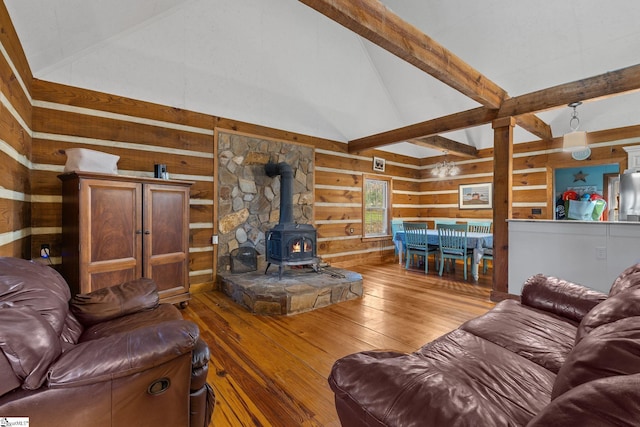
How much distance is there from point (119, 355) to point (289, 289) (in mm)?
2355

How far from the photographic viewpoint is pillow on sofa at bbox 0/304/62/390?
35.0 inches

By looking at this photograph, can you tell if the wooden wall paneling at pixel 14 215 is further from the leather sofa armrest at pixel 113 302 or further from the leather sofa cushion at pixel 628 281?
the leather sofa cushion at pixel 628 281

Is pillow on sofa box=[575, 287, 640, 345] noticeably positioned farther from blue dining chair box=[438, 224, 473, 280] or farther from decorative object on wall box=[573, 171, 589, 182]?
decorative object on wall box=[573, 171, 589, 182]

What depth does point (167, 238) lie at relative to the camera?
10.6ft

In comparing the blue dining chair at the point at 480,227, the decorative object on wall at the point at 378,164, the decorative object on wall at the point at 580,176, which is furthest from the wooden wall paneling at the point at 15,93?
the decorative object on wall at the point at 580,176

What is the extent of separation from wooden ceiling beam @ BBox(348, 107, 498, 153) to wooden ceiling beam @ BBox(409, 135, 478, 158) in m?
0.28

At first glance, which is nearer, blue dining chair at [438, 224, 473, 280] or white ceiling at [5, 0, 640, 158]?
white ceiling at [5, 0, 640, 158]

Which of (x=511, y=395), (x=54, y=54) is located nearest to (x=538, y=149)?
(x=511, y=395)

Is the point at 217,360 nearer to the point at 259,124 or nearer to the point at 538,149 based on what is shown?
the point at 259,124

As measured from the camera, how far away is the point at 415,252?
5.48m

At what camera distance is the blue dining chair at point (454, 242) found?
4.72m

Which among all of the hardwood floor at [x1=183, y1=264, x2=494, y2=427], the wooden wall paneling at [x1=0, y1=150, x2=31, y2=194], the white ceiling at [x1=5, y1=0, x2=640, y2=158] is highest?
the white ceiling at [x1=5, y1=0, x2=640, y2=158]

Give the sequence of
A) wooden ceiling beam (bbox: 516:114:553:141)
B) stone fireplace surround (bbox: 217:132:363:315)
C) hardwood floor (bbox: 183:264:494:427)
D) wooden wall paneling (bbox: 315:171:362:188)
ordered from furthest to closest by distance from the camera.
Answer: wooden wall paneling (bbox: 315:171:362:188)
wooden ceiling beam (bbox: 516:114:553:141)
stone fireplace surround (bbox: 217:132:363:315)
hardwood floor (bbox: 183:264:494:427)

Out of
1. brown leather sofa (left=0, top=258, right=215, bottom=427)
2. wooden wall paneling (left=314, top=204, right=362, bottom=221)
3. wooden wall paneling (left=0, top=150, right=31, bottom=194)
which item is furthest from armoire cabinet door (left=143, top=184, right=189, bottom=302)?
wooden wall paneling (left=314, top=204, right=362, bottom=221)
